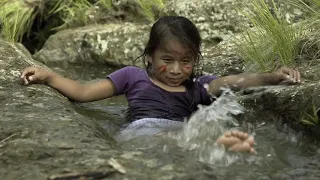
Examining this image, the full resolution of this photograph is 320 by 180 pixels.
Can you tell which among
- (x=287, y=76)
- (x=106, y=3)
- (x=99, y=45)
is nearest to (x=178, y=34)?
(x=287, y=76)

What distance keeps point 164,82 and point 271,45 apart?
2.78ft

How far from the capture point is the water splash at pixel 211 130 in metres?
2.09

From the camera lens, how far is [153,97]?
329 cm

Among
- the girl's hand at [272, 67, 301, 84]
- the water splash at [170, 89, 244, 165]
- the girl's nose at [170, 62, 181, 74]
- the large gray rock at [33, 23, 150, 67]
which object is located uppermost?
the girl's hand at [272, 67, 301, 84]

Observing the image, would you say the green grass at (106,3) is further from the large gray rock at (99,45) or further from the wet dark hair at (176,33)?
the wet dark hair at (176,33)

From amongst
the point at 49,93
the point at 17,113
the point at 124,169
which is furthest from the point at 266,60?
the point at 124,169

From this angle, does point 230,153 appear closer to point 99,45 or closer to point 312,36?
point 312,36

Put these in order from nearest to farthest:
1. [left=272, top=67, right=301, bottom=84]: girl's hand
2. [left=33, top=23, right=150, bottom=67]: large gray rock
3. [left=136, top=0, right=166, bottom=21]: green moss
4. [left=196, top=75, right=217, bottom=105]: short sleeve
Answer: [left=272, top=67, right=301, bottom=84]: girl's hand < [left=196, top=75, right=217, bottom=105]: short sleeve < [left=33, top=23, right=150, bottom=67]: large gray rock < [left=136, top=0, right=166, bottom=21]: green moss

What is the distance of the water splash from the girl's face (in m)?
0.27

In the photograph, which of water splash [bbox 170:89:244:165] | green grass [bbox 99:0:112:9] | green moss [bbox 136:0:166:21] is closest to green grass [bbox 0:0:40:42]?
green grass [bbox 99:0:112:9]

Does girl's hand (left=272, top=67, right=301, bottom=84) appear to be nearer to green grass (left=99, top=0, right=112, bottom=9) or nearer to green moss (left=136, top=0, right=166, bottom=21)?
green moss (left=136, top=0, right=166, bottom=21)

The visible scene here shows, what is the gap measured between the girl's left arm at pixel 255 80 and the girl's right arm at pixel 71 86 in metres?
0.63

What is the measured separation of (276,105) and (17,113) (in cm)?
125

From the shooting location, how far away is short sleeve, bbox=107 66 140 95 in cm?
339
